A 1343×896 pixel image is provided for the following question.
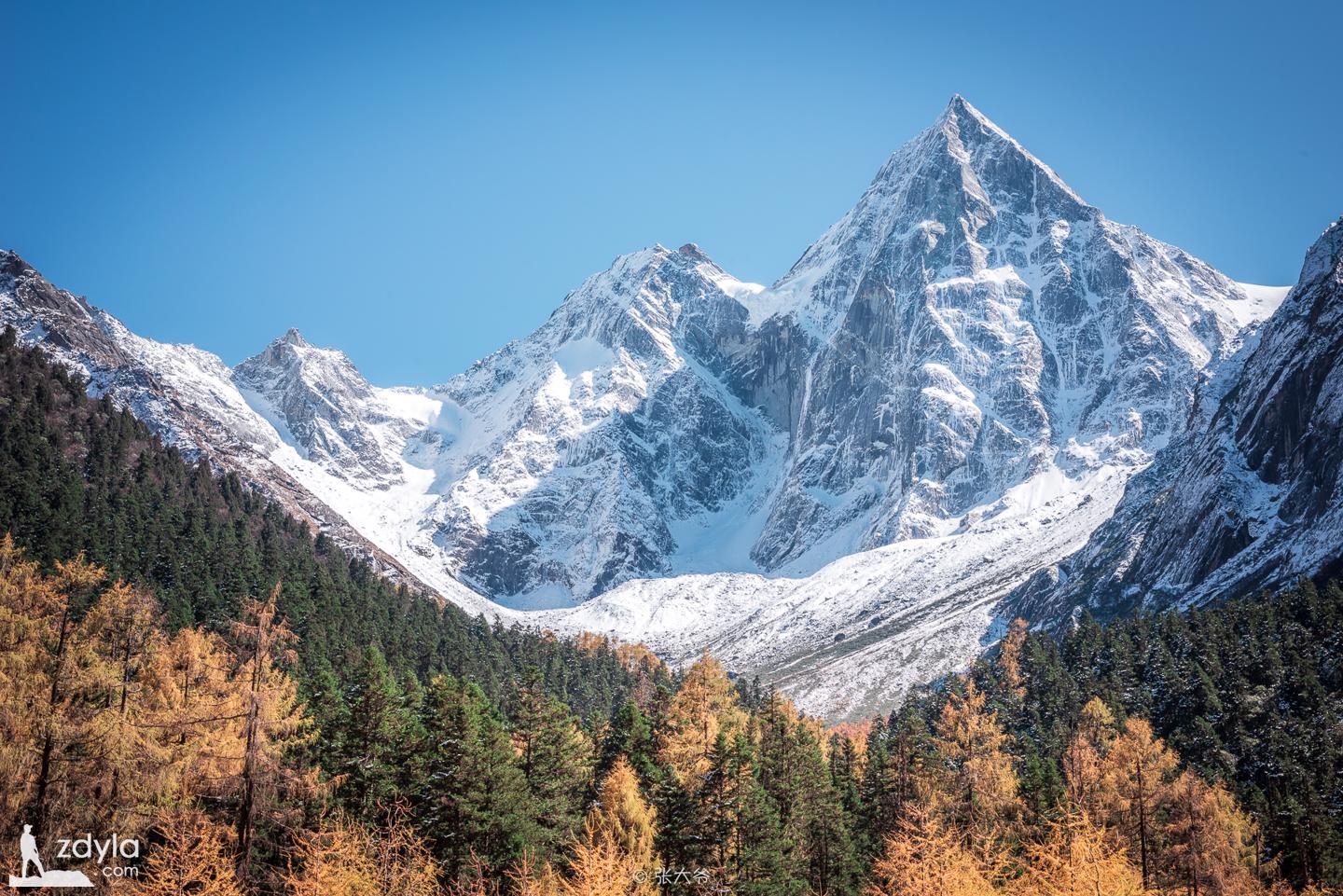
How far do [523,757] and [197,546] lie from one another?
75511 mm

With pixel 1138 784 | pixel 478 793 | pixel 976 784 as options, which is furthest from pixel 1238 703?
pixel 478 793

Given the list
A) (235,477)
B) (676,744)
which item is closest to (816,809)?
(676,744)

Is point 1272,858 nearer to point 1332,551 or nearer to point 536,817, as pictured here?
point 536,817

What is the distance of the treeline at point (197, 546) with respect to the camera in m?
97.4

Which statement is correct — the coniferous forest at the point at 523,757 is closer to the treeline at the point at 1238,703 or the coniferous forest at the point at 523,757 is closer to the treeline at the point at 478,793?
the treeline at the point at 478,793

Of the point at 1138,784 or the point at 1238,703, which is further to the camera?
the point at 1238,703

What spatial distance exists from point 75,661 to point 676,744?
32.7 m

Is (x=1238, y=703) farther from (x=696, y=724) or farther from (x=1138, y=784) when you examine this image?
(x=696, y=724)

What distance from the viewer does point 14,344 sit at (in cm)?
13650

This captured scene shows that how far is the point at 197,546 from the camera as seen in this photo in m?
111

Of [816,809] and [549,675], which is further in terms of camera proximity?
[549,675]

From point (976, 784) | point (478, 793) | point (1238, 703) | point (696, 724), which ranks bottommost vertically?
point (478, 793)

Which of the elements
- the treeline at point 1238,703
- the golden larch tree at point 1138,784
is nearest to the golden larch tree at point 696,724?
the treeline at point 1238,703

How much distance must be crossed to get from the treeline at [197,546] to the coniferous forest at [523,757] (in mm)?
584
